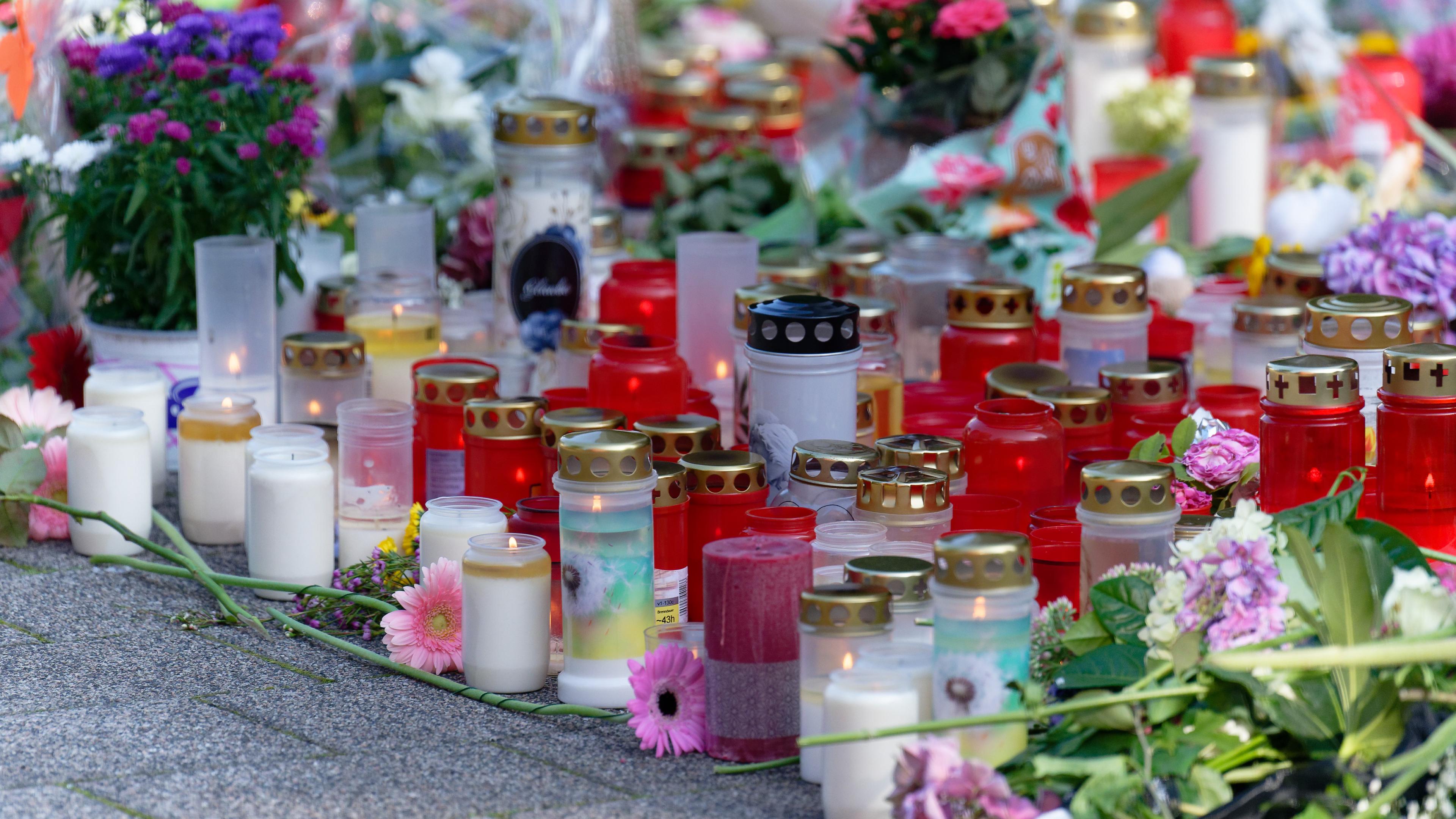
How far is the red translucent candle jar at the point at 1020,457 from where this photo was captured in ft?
6.34

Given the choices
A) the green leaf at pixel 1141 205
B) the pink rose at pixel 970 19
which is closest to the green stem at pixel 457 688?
the pink rose at pixel 970 19

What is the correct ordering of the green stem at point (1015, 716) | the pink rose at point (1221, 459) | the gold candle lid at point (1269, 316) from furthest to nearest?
the gold candle lid at point (1269, 316) < the pink rose at point (1221, 459) < the green stem at point (1015, 716)

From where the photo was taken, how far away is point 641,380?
2.09m

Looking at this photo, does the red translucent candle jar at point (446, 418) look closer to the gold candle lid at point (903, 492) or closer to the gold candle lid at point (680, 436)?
the gold candle lid at point (680, 436)

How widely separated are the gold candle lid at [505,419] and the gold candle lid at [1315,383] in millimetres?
761

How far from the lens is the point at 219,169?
2.47 m

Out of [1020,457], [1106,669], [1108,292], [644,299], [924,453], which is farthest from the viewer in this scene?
[644,299]

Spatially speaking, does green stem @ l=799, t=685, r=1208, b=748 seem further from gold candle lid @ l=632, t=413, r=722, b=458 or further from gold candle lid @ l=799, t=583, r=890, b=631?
gold candle lid @ l=632, t=413, r=722, b=458

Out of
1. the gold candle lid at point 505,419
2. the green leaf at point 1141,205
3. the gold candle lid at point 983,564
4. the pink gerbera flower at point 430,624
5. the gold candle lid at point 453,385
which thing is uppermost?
the green leaf at point 1141,205

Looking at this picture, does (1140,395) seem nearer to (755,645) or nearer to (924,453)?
(924,453)

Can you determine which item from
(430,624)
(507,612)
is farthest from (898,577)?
(430,624)

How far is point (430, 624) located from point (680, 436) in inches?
12.4

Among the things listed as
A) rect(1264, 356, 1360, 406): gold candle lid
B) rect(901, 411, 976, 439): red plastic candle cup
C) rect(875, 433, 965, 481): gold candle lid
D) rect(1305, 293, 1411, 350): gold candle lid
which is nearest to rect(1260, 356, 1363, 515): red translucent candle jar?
rect(1264, 356, 1360, 406): gold candle lid

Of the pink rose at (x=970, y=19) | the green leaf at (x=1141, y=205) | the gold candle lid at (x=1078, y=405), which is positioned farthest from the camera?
the green leaf at (x=1141, y=205)
